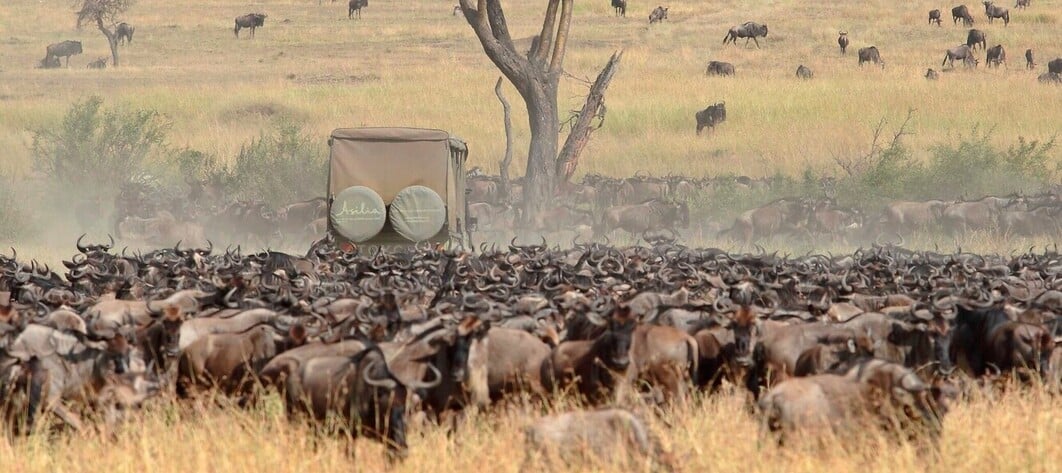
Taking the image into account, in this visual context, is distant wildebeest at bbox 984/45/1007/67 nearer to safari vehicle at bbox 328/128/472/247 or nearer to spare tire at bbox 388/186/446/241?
safari vehicle at bbox 328/128/472/247

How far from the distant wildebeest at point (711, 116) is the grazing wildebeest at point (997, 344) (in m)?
31.1

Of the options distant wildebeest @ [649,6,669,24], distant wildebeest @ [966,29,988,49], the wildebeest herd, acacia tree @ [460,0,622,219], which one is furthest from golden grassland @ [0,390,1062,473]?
distant wildebeest @ [649,6,669,24]

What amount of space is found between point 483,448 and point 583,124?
24.7 m

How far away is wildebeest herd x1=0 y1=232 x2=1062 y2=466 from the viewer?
9688 millimetres

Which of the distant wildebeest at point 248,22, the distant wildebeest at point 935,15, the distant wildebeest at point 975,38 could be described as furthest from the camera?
the distant wildebeest at point 248,22

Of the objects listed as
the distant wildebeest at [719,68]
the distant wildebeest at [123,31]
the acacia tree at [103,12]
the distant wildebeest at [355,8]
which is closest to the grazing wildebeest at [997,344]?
the distant wildebeest at [719,68]

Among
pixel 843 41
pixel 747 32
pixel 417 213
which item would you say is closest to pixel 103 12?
pixel 747 32

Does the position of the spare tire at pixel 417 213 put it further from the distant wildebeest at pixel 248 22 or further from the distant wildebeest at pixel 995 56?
the distant wildebeest at pixel 248 22

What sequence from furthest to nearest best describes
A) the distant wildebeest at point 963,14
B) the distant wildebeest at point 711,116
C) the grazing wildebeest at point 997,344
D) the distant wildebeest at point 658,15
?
the distant wildebeest at point 658,15
the distant wildebeest at point 963,14
the distant wildebeest at point 711,116
the grazing wildebeest at point 997,344

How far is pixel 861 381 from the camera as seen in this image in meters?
9.85

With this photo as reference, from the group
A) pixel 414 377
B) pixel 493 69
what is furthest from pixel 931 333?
pixel 493 69

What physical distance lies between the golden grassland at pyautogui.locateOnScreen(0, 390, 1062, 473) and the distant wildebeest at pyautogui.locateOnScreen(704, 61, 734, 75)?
146 ft

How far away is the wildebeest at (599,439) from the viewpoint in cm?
888

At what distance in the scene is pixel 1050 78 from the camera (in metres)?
49.4
